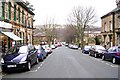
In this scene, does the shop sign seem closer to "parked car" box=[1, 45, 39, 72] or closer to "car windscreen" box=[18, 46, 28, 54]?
"car windscreen" box=[18, 46, 28, 54]

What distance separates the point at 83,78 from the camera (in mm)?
10367

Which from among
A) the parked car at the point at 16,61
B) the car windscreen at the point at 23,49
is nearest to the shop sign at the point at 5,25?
the car windscreen at the point at 23,49

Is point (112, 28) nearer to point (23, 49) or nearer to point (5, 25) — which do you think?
point (5, 25)

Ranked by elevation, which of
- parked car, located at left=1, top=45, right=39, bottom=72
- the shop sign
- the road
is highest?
the shop sign

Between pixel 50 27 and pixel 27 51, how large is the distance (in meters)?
59.3

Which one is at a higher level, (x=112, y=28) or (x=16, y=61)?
(x=112, y=28)

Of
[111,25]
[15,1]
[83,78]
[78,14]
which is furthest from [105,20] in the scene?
[83,78]

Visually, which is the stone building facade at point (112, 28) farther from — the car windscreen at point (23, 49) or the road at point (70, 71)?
the car windscreen at point (23, 49)

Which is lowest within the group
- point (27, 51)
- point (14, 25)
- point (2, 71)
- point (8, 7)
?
point (2, 71)

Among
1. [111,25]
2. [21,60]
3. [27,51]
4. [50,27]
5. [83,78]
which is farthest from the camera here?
[50,27]

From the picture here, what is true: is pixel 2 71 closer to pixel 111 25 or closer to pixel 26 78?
pixel 26 78

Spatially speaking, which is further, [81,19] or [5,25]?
[81,19]

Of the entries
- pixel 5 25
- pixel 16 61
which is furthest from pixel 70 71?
pixel 5 25

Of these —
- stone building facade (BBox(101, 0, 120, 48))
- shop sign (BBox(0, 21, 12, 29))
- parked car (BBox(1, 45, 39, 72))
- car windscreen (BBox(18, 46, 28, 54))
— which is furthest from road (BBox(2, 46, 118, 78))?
stone building facade (BBox(101, 0, 120, 48))
